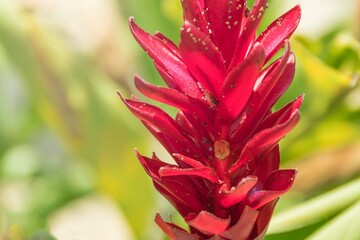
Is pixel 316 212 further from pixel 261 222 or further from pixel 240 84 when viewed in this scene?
pixel 240 84

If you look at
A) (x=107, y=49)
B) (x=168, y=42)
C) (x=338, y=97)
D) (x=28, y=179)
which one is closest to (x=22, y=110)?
(x=28, y=179)

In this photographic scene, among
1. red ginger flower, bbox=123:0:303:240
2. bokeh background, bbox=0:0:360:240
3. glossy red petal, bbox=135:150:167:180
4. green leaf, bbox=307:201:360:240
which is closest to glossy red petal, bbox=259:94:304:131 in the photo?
red ginger flower, bbox=123:0:303:240

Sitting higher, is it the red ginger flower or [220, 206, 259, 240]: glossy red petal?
the red ginger flower

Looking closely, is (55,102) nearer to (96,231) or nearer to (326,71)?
(96,231)

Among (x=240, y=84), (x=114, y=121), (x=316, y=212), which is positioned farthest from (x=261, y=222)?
(x=114, y=121)

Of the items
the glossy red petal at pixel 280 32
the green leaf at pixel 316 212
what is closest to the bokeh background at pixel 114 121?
Answer: the green leaf at pixel 316 212

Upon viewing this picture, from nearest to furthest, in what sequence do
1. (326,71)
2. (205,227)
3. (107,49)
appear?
(205,227), (326,71), (107,49)

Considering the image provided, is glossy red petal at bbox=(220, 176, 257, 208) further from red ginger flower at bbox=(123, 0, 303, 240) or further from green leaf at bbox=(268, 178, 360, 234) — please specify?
green leaf at bbox=(268, 178, 360, 234)
